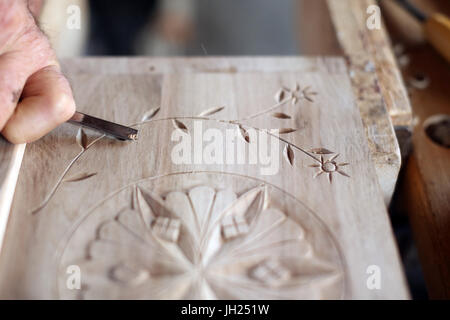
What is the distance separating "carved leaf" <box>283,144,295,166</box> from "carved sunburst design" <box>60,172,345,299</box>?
72 mm

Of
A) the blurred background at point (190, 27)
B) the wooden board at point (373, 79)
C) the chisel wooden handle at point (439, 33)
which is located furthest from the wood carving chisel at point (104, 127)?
the blurred background at point (190, 27)

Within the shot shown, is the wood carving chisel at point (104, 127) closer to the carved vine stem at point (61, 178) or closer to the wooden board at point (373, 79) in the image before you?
the carved vine stem at point (61, 178)

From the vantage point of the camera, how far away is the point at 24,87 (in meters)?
0.83

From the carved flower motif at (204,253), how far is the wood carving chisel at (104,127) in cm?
13

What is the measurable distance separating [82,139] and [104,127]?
48mm

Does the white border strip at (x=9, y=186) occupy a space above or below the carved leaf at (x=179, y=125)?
below

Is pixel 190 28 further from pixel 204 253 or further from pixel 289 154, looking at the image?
pixel 204 253

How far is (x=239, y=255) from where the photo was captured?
718 mm

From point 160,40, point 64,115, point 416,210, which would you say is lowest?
point 416,210

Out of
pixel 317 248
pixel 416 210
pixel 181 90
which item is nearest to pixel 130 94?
pixel 181 90

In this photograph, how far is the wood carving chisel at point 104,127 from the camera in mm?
837

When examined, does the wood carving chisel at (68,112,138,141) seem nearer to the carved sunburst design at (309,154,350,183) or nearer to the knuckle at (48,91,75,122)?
the knuckle at (48,91,75,122)

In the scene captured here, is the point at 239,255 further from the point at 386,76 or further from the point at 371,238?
the point at 386,76

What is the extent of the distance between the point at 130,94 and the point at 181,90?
10 centimetres
